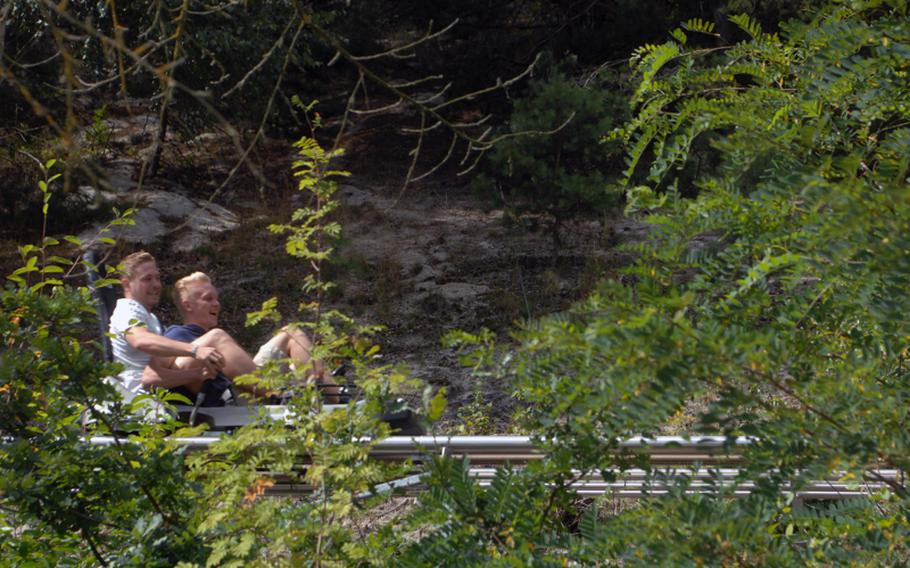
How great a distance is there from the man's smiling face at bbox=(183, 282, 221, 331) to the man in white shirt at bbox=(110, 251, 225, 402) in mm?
190

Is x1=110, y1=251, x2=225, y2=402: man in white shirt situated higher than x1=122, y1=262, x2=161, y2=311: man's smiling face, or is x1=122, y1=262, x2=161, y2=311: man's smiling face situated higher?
x1=122, y1=262, x2=161, y2=311: man's smiling face

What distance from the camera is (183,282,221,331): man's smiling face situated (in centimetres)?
620

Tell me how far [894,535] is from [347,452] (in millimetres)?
1228

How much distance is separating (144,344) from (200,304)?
555 mm

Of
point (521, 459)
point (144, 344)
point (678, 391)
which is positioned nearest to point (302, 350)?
point (144, 344)

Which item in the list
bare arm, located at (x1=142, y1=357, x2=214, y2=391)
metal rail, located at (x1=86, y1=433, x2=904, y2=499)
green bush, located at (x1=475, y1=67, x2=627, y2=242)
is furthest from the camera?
green bush, located at (x1=475, y1=67, x2=627, y2=242)

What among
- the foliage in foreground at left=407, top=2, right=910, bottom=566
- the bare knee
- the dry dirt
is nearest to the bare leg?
the bare knee

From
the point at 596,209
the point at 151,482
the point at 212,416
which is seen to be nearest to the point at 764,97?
→ the point at 151,482

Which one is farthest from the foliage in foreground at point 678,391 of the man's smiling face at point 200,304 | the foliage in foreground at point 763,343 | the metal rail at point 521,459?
the man's smiling face at point 200,304

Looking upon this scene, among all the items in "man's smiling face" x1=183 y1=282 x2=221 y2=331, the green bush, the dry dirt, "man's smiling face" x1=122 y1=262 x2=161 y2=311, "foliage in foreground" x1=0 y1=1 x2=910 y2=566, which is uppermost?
"foliage in foreground" x1=0 y1=1 x2=910 y2=566

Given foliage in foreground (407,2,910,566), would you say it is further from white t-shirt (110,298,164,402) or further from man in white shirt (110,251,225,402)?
white t-shirt (110,298,164,402)

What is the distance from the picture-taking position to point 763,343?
1942mm

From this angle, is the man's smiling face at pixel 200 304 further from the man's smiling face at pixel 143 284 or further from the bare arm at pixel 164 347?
the bare arm at pixel 164 347

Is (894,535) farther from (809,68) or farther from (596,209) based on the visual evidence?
(596,209)
